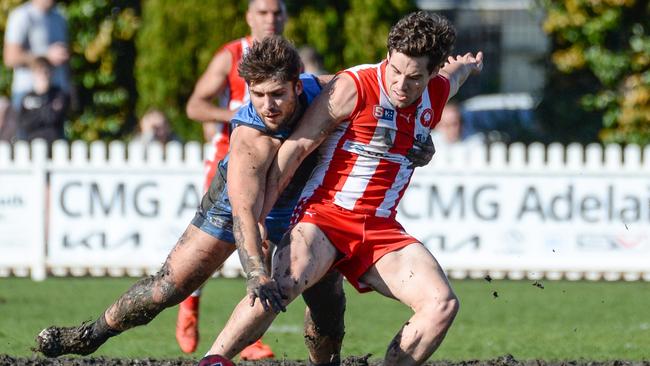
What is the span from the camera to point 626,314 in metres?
11.4

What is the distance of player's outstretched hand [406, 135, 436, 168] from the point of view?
21.9 feet

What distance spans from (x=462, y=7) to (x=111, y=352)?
768 inches

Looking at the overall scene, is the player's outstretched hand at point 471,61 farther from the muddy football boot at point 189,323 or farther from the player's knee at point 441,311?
the muddy football boot at point 189,323

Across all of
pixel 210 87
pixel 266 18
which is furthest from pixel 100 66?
pixel 266 18

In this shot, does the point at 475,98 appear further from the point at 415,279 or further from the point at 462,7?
the point at 415,279

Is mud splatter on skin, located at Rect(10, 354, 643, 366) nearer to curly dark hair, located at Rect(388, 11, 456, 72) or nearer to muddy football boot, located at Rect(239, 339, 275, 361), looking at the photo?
muddy football boot, located at Rect(239, 339, 275, 361)

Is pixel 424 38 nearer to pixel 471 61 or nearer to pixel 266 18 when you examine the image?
pixel 471 61

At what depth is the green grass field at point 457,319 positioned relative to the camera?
9.12 metres

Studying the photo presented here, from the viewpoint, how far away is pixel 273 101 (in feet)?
20.5

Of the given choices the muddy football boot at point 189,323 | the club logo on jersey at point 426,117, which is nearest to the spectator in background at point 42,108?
the muddy football boot at point 189,323

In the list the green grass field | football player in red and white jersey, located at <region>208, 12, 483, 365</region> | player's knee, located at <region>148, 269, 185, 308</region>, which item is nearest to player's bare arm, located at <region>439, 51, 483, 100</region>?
football player in red and white jersey, located at <region>208, 12, 483, 365</region>

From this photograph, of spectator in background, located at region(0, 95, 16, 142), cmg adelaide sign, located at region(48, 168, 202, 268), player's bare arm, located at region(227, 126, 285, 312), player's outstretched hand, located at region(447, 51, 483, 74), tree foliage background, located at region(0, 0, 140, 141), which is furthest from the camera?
tree foliage background, located at region(0, 0, 140, 141)

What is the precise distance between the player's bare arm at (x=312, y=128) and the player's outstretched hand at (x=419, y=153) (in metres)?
0.42

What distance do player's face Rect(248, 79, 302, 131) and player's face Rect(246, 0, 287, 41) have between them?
246 cm
